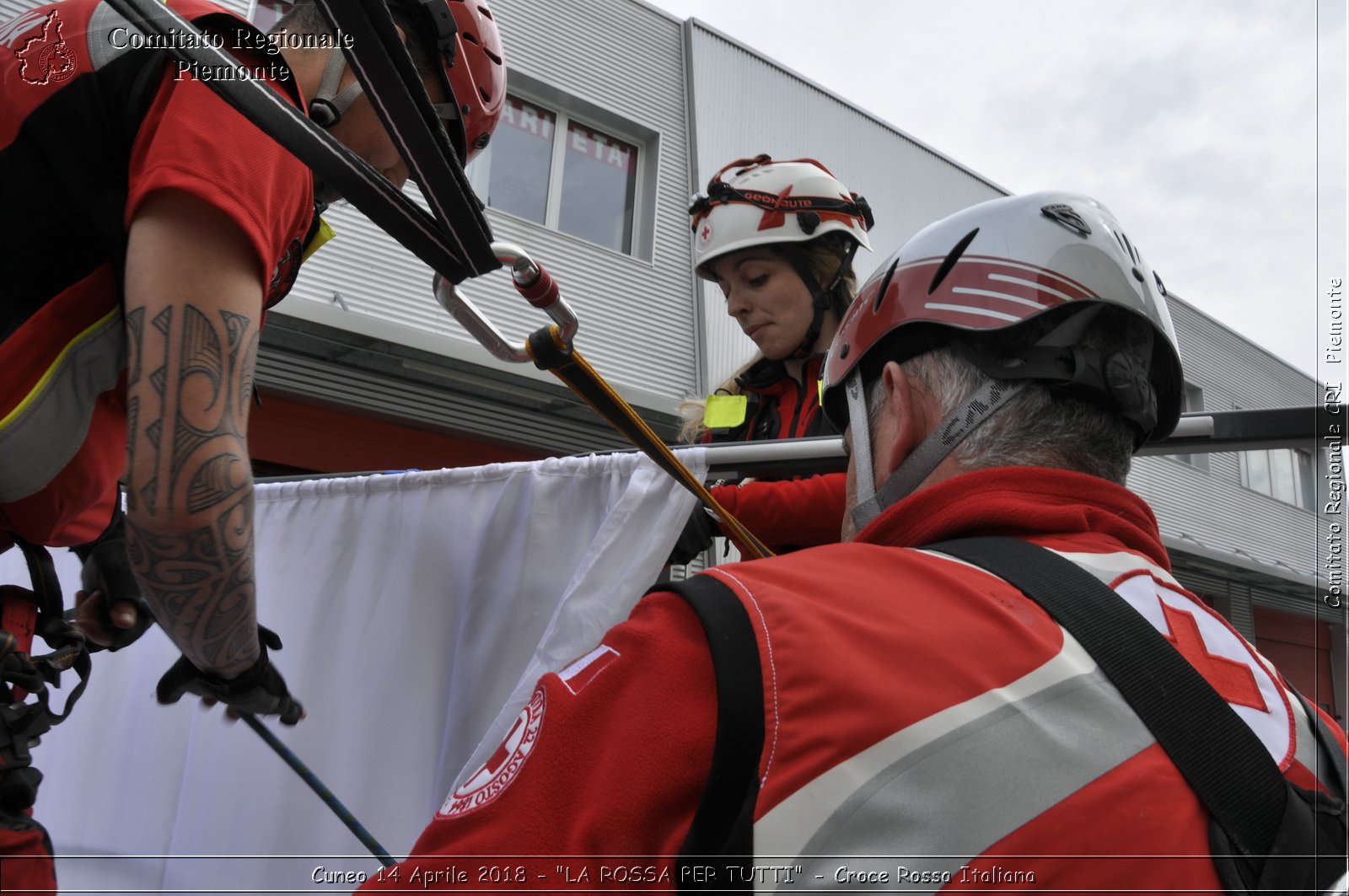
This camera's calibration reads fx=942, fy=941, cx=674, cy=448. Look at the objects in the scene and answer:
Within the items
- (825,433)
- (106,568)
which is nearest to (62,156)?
(106,568)

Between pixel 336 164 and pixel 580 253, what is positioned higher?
pixel 580 253

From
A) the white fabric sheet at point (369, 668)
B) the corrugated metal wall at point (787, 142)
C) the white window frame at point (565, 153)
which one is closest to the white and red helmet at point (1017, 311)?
the white fabric sheet at point (369, 668)

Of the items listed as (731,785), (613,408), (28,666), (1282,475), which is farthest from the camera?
(1282,475)

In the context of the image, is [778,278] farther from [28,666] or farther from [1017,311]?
[28,666]

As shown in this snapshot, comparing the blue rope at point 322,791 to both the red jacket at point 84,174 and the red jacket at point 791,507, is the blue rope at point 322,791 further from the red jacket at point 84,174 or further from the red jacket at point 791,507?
the red jacket at point 791,507

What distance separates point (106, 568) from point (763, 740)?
1.63 m

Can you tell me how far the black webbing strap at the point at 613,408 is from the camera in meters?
2.07

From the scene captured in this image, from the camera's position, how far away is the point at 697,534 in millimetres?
2424

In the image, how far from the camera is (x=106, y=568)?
192 centimetres

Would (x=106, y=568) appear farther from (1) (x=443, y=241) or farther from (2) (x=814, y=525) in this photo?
(2) (x=814, y=525)

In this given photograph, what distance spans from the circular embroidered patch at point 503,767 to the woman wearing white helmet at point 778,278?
2.09 meters

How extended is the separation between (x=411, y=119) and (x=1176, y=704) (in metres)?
1.16

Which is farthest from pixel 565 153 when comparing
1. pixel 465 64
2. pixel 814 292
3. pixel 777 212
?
pixel 465 64

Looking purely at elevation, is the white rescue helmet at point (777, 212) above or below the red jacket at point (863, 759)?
above
